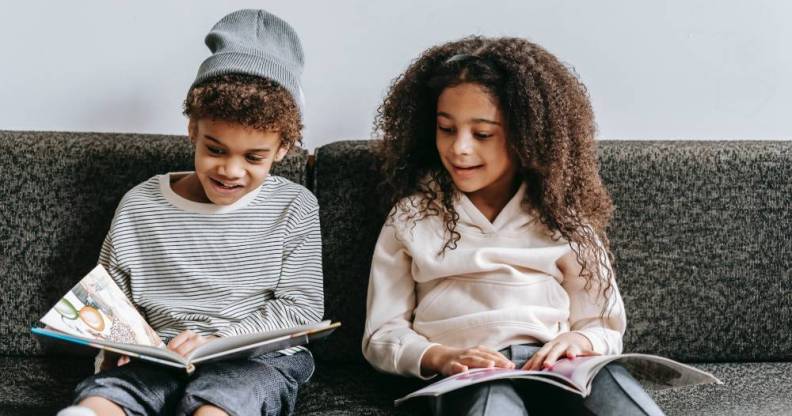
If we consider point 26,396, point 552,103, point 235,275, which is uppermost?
point 552,103

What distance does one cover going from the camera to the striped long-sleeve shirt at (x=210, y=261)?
4.86 ft

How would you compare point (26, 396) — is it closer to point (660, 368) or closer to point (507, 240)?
point (507, 240)

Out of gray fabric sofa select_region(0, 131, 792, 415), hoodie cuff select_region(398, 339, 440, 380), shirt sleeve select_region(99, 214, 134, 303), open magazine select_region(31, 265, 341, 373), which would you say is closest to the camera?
open magazine select_region(31, 265, 341, 373)

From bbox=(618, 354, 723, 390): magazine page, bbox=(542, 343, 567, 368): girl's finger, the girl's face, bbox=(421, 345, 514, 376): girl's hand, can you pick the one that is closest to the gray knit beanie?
the girl's face

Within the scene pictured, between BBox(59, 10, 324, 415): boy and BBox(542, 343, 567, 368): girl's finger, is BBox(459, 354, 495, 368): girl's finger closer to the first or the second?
BBox(542, 343, 567, 368): girl's finger

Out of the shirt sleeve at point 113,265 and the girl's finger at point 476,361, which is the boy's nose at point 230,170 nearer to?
the shirt sleeve at point 113,265

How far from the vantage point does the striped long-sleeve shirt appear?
148cm

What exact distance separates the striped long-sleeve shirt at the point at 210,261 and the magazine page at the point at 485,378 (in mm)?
370

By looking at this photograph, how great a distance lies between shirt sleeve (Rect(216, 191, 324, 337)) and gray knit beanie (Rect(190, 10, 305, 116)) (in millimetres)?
203

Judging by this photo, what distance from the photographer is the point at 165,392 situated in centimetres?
130

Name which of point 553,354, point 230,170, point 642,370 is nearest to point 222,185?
point 230,170

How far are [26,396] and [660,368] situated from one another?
1034 millimetres

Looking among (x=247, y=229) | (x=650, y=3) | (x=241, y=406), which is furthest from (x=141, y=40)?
(x=650, y=3)

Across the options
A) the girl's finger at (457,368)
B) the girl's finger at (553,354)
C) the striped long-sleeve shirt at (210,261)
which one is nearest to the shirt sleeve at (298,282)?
the striped long-sleeve shirt at (210,261)
